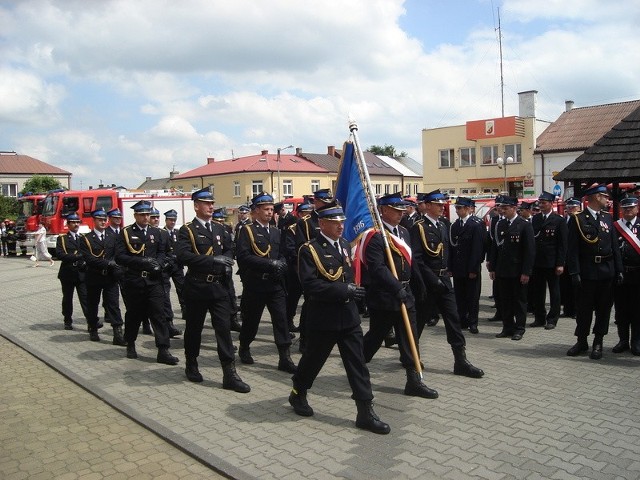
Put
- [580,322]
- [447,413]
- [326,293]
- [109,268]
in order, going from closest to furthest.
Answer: [326,293] → [447,413] → [580,322] → [109,268]

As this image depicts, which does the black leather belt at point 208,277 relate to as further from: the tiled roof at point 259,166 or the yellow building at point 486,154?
the tiled roof at point 259,166

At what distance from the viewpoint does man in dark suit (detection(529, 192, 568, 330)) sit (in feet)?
31.3

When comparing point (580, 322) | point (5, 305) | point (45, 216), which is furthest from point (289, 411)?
point (45, 216)

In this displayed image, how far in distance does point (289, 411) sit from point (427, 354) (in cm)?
270

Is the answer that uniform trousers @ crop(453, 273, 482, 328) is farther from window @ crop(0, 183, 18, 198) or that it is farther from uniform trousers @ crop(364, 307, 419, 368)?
window @ crop(0, 183, 18, 198)

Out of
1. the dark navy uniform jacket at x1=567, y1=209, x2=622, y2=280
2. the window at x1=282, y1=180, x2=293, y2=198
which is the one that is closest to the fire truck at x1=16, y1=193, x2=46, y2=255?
the dark navy uniform jacket at x1=567, y1=209, x2=622, y2=280

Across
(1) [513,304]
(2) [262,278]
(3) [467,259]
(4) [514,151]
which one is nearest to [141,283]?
(2) [262,278]

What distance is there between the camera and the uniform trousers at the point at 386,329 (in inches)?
238

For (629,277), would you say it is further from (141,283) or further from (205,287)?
(141,283)

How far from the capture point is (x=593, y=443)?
4.75 metres

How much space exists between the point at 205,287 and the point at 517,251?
491 cm

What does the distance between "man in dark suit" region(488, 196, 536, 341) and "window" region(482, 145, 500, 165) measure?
3448cm

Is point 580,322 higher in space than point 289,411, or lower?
higher

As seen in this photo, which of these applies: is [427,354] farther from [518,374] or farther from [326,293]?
[326,293]
